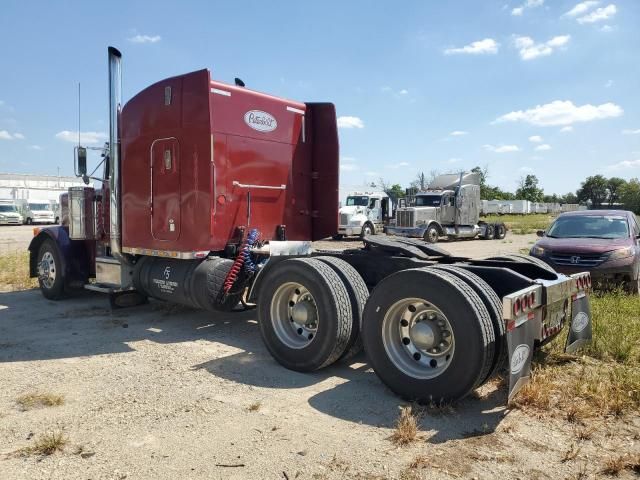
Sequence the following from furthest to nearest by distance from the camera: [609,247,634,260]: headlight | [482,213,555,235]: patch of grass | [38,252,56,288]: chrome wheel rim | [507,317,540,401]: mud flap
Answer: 1. [482,213,555,235]: patch of grass
2. [609,247,634,260]: headlight
3. [38,252,56,288]: chrome wheel rim
4. [507,317,540,401]: mud flap

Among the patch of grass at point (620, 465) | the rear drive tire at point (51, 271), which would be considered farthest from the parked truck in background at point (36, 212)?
the patch of grass at point (620, 465)

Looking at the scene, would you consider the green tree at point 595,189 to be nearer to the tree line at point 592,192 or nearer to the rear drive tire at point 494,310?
the tree line at point 592,192

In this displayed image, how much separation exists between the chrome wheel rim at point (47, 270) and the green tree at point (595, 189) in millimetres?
128533

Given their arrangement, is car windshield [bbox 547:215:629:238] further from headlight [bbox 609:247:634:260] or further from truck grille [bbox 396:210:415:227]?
truck grille [bbox 396:210:415:227]

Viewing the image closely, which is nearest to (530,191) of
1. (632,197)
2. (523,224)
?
(632,197)

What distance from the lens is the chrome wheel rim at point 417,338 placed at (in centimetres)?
418

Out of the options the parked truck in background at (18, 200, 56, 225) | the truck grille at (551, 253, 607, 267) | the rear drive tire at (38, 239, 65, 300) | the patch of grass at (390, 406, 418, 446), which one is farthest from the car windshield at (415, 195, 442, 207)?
the parked truck in background at (18, 200, 56, 225)

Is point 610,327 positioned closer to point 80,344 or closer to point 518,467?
point 518,467

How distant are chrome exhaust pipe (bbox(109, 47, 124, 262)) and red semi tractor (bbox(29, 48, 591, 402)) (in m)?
0.02

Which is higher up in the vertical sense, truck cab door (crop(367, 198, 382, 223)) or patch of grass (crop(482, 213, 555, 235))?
truck cab door (crop(367, 198, 382, 223))

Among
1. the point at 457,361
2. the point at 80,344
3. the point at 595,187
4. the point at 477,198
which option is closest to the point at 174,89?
the point at 80,344

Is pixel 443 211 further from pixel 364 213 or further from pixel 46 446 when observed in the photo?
pixel 46 446

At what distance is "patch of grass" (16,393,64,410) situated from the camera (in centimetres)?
414

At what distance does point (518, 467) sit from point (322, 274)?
2356 mm
